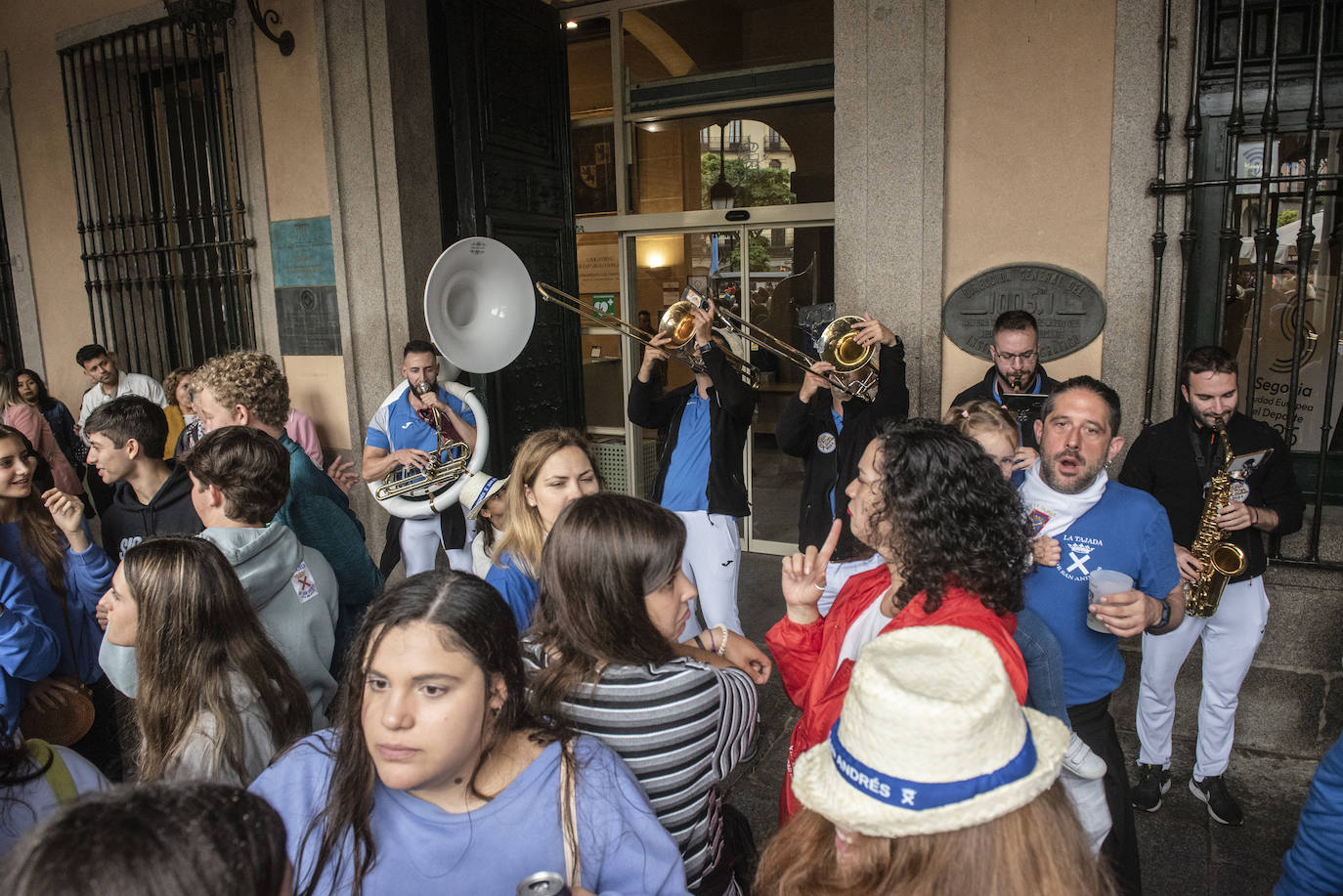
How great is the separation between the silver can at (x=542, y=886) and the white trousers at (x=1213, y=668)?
9.65 feet

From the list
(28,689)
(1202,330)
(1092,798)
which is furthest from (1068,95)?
(28,689)

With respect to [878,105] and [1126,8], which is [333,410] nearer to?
[878,105]

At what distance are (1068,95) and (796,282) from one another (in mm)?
2414

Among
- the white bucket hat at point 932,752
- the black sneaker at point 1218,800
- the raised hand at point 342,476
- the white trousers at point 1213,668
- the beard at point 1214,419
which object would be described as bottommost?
the black sneaker at point 1218,800

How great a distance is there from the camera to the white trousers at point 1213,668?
345 centimetres

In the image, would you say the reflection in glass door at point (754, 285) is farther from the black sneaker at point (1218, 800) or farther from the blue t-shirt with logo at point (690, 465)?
the black sneaker at point (1218, 800)

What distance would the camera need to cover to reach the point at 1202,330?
4.36m

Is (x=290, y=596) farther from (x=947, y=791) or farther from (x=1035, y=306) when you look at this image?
(x=1035, y=306)

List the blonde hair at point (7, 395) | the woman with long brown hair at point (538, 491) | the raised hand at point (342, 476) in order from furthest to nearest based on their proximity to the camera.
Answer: the blonde hair at point (7, 395), the raised hand at point (342, 476), the woman with long brown hair at point (538, 491)

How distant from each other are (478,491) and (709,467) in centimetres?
128

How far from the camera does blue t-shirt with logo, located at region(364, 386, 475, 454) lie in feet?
16.3

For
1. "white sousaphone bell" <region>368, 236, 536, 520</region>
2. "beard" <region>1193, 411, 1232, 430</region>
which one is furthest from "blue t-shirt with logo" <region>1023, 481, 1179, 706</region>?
"white sousaphone bell" <region>368, 236, 536, 520</region>

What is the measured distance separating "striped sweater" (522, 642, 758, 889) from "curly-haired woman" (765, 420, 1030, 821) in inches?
11.3

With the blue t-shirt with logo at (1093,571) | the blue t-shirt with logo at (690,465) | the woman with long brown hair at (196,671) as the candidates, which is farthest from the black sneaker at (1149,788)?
the woman with long brown hair at (196,671)
